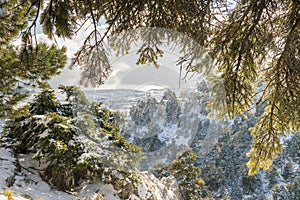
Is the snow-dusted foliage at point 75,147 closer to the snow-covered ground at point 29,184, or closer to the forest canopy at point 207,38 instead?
the snow-covered ground at point 29,184

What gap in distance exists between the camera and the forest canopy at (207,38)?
2.71 metres

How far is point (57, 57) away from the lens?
4910 millimetres

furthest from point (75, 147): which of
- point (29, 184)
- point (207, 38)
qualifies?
point (207, 38)

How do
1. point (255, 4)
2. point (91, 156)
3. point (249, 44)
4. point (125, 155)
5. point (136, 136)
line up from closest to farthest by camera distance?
point (255, 4) → point (249, 44) → point (136, 136) → point (91, 156) → point (125, 155)

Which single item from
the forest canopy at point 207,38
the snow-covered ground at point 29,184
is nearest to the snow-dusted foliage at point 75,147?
the snow-covered ground at point 29,184

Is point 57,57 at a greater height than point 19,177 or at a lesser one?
greater

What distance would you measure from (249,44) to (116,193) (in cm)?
375

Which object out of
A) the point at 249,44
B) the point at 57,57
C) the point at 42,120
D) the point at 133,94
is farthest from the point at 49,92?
the point at 249,44

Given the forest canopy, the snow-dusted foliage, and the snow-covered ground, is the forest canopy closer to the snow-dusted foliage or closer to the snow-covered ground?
the snow-dusted foliage

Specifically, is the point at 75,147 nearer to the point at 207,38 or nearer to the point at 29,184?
the point at 29,184

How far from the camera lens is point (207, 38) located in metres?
3.50

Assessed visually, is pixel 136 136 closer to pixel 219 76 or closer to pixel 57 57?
pixel 219 76

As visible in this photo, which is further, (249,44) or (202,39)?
(202,39)

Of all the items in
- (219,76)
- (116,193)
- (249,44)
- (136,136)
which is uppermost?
(249,44)
